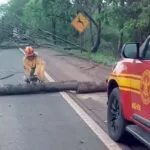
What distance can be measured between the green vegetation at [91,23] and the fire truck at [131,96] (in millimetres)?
16480

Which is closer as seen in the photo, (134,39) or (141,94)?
(141,94)

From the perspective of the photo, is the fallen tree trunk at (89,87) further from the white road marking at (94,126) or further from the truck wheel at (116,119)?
the truck wheel at (116,119)

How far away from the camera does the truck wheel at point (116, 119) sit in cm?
811

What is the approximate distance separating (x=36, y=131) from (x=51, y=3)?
3738 centimetres

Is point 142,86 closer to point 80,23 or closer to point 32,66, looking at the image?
point 32,66

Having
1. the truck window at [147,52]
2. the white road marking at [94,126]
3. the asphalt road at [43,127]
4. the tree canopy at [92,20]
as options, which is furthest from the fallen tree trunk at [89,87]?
the tree canopy at [92,20]

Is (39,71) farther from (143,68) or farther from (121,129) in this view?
(143,68)

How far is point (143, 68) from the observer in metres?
6.97

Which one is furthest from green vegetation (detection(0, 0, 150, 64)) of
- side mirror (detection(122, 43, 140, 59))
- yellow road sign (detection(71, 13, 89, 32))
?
side mirror (detection(122, 43, 140, 59))

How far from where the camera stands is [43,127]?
→ 32.4 ft

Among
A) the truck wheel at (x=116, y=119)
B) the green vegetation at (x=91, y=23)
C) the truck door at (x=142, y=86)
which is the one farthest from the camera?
the green vegetation at (x=91, y=23)

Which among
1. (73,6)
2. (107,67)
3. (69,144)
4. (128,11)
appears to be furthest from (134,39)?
(69,144)

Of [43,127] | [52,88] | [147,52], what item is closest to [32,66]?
[52,88]

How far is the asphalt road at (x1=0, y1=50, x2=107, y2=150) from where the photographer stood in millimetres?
8367
